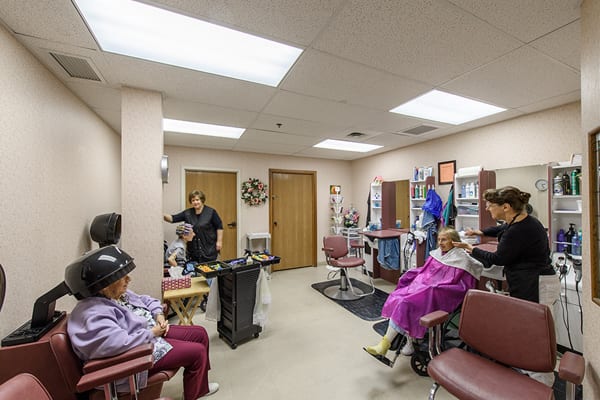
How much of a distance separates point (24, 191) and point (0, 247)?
0.39 meters

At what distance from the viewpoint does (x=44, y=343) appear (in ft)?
4.21

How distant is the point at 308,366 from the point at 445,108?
3019mm

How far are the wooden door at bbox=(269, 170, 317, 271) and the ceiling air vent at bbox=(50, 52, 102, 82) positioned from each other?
339 cm

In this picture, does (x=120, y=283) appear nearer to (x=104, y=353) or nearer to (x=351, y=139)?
(x=104, y=353)

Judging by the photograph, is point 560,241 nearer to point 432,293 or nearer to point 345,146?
point 432,293

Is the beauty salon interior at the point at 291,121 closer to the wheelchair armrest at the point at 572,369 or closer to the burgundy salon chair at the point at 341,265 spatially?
the wheelchair armrest at the point at 572,369

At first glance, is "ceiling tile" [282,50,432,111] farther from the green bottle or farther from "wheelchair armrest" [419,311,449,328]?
"wheelchair armrest" [419,311,449,328]

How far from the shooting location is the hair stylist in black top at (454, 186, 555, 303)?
176 cm

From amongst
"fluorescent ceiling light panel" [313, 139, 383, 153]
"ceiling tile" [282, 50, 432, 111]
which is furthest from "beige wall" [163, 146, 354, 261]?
"ceiling tile" [282, 50, 432, 111]

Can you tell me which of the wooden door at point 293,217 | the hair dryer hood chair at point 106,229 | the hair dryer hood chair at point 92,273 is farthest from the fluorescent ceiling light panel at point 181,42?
the wooden door at point 293,217

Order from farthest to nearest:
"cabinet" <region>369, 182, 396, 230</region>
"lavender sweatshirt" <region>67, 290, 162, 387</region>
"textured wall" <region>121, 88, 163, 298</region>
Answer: "cabinet" <region>369, 182, 396, 230</region> < "textured wall" <region>121, 88, 163, 298</region> < "lavender sweatshirt" <region>67, 290, 162, 387</region>

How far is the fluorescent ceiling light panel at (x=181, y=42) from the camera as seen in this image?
138 cm

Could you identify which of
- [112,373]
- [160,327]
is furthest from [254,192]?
[112,373]

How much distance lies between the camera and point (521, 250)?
176 centimetres
